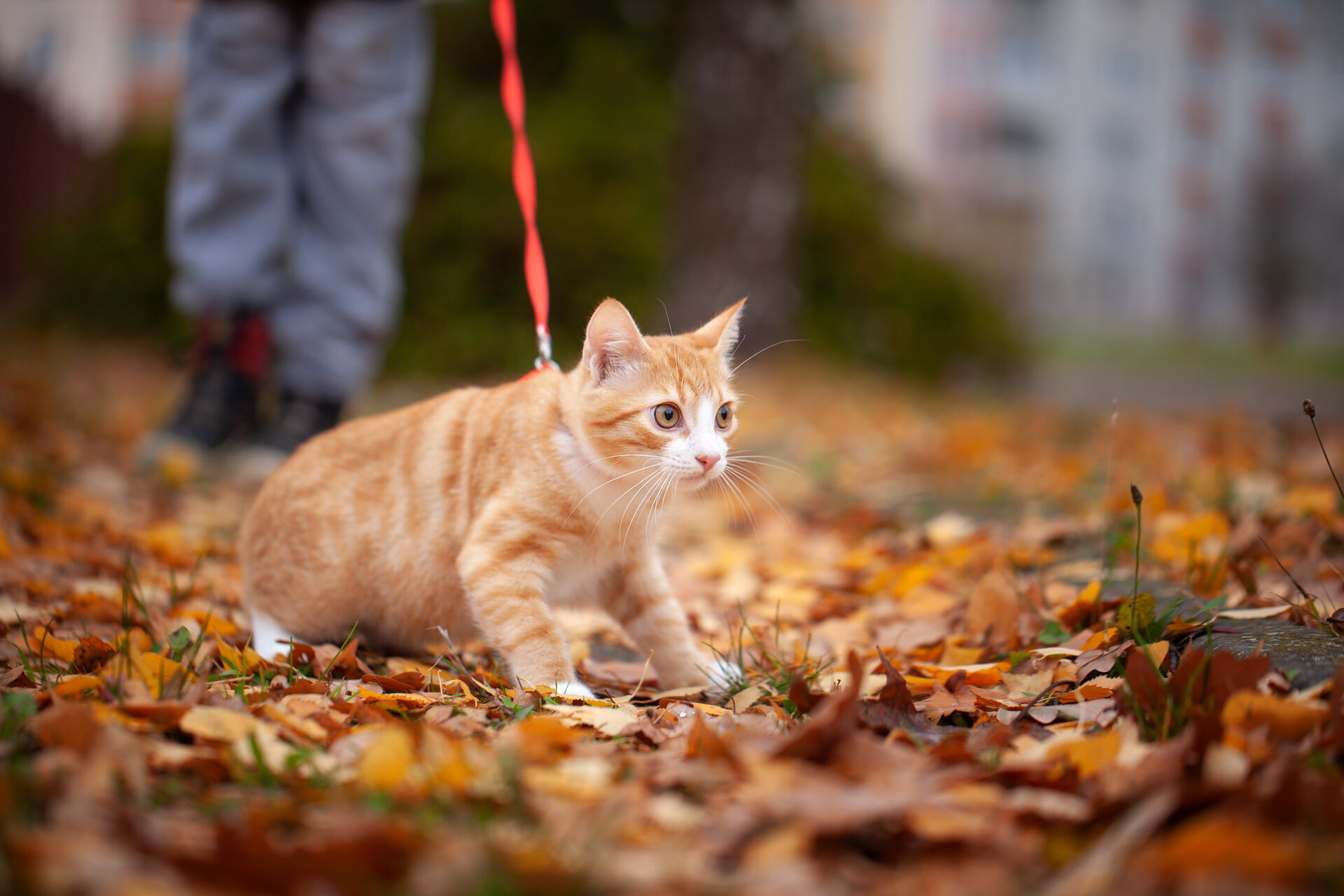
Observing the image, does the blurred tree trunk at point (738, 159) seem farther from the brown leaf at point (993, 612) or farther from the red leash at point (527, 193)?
the brown leaf at point (993, 612)

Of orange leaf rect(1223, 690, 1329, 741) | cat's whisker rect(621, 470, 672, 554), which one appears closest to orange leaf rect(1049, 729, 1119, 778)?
orange leaf rect(1223, 690, 1329, 741)

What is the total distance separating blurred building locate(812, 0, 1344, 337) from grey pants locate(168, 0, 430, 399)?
2918 cm

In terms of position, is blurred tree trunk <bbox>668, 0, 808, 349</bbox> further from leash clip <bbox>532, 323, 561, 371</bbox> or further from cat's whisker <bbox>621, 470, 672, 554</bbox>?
cat's whisker <bbox>621, 470, 672, 554</bbox>

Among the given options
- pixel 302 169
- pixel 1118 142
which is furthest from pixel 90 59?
pixel 1118 142

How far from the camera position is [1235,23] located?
33250mm

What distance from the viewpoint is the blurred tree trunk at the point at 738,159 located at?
6.78 m

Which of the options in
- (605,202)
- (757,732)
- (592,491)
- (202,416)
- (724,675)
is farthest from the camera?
(605,202)

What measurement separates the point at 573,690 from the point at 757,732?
1.54 ft

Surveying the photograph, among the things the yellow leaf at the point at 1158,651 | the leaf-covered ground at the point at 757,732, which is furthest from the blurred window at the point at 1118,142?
the yellow leaf at the point at 1158,651

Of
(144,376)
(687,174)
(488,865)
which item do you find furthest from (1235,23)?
(488,865)

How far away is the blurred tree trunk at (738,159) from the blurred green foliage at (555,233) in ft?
1.93

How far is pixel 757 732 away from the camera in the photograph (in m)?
1.48

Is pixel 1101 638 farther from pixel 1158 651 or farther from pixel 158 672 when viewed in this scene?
pixel 158 672

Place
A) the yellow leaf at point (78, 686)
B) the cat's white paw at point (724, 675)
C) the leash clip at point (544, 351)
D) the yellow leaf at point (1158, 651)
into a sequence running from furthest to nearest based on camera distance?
the leash clip at point (544, 351) → the cat's white paw at point (724, 675) → the yellow leaf at point (1158, 651) → the yellow leaf at point (78, 686)
